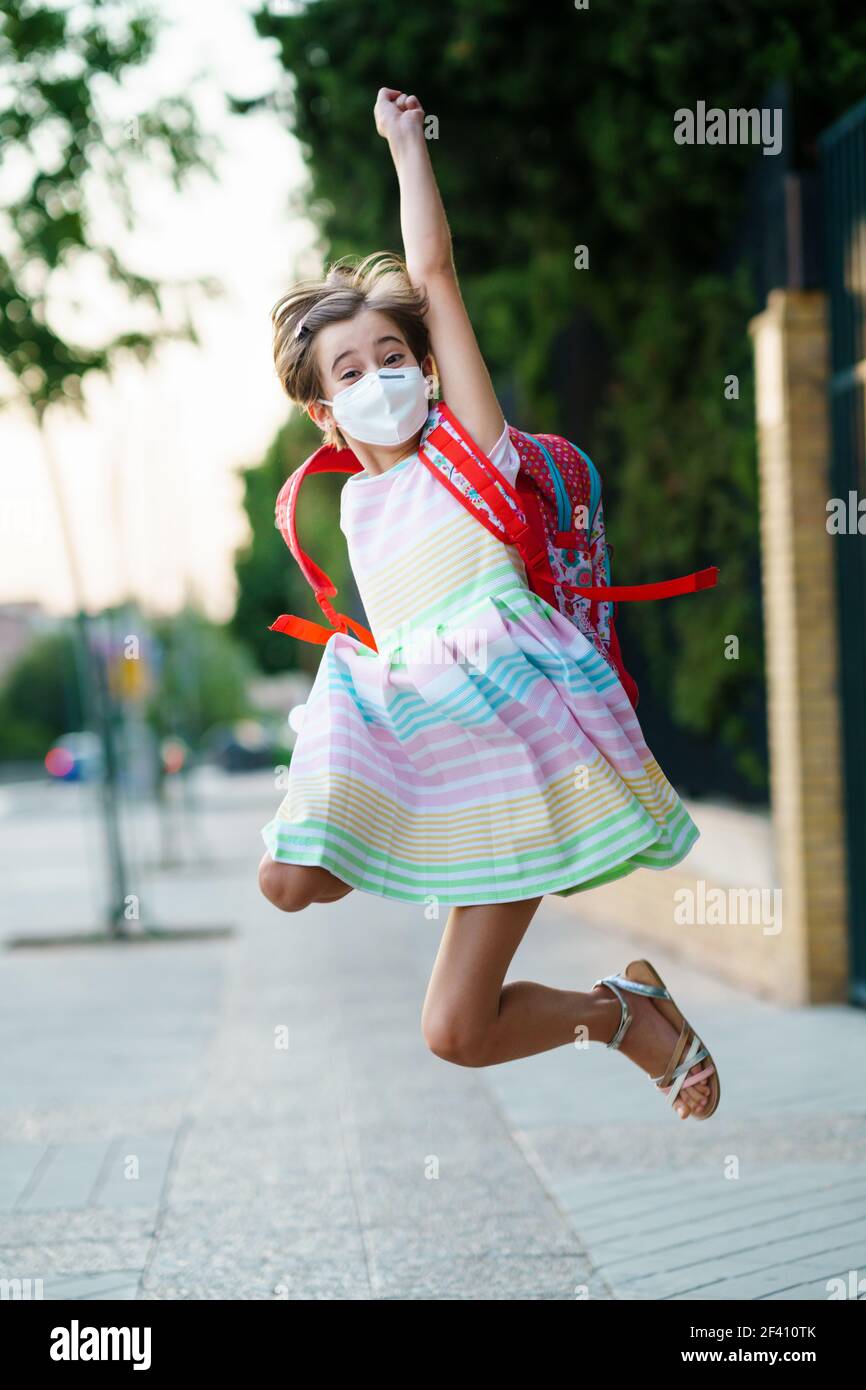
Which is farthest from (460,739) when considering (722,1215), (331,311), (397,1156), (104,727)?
(104,727)

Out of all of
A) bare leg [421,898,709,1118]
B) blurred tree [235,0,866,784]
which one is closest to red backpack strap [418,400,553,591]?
bare leg [421,898,709,1118]

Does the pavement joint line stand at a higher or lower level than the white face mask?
lower

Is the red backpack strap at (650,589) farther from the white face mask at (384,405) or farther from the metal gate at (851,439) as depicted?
the metal gate at (851,439)

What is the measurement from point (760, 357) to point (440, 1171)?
4370mm

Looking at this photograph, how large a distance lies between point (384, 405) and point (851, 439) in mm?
4683

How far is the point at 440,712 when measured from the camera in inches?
132

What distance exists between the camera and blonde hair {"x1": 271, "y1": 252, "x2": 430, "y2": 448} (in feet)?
11.4

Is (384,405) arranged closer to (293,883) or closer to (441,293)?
(441,293)

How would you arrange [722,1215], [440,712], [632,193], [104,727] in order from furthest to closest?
[104,727], [632,193], [722,1215], [440,712]

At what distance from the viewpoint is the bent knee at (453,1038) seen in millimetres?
3383

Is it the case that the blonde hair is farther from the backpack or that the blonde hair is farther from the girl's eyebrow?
the backpack

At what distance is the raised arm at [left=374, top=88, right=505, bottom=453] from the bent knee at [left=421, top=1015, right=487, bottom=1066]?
110 centimetres

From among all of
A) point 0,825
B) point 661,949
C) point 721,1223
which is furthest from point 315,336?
point 0,825

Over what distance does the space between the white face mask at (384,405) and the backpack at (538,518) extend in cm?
5
